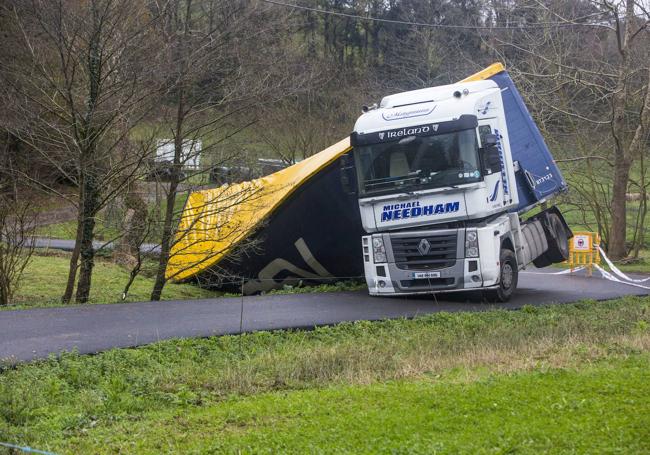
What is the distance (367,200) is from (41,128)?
264 inches

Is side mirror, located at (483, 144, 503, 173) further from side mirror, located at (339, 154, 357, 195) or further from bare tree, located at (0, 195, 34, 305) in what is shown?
bare tree, located at (0, 195, 34, 305)

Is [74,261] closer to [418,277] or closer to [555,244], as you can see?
[418,277]

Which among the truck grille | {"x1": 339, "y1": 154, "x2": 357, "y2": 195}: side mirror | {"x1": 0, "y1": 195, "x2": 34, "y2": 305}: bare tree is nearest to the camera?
the truck grille

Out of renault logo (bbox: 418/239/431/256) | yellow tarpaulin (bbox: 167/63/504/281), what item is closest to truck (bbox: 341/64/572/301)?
renault logo (bbox: 418/239/431/256)

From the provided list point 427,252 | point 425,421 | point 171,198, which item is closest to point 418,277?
point 427,252

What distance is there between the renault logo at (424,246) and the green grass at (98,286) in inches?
276

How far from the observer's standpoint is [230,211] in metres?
18.0

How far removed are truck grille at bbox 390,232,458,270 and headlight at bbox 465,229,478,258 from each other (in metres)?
0.21

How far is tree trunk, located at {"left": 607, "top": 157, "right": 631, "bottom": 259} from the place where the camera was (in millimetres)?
25250

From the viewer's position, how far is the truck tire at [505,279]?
50.0 ft

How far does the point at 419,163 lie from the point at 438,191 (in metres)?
0.62

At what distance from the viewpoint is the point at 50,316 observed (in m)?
12.3

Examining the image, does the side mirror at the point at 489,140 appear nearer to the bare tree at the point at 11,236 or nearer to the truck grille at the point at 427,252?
the truck grille at the point at 427,252

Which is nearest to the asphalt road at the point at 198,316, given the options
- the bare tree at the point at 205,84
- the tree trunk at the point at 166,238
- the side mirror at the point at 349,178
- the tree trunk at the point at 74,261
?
the side mirror at the point at 349,178
